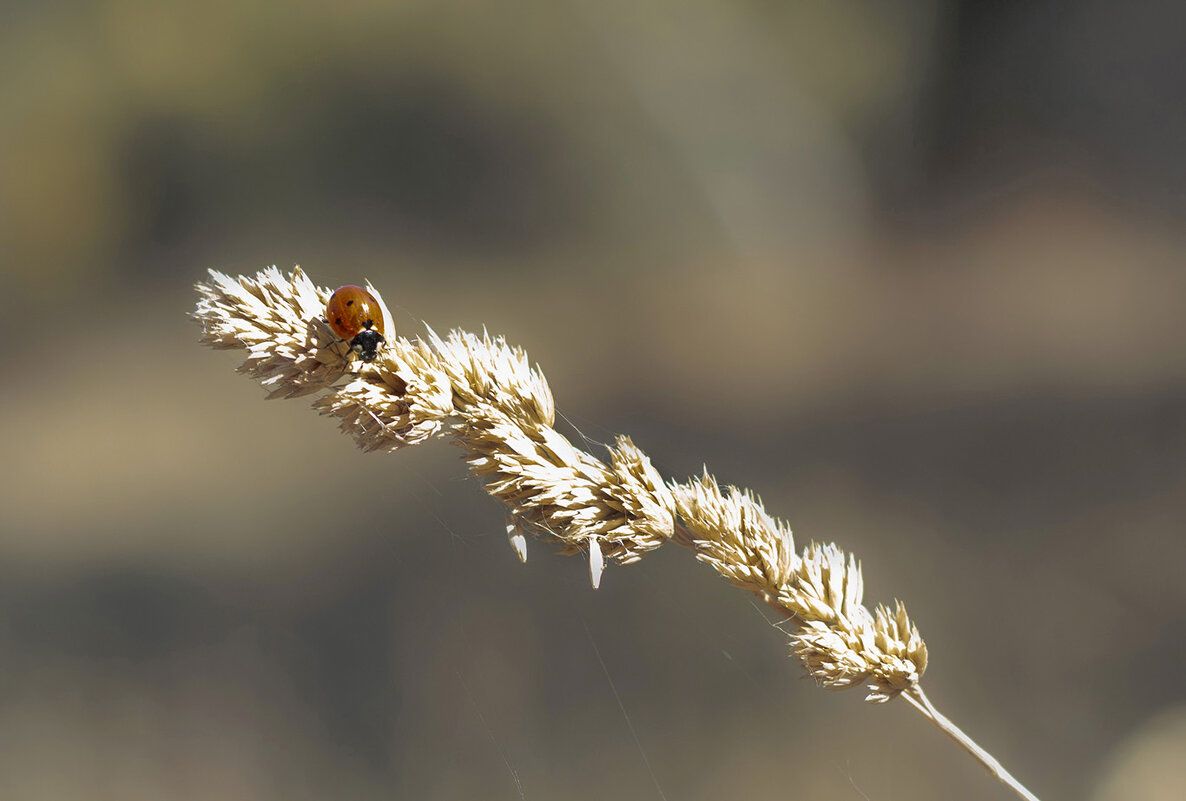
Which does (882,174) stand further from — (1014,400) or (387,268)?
(387,268)

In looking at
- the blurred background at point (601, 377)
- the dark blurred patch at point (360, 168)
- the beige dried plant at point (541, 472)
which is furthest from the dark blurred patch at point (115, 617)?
the beige dried plant at point (541, 472)

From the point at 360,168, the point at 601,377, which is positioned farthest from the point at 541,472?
the point at 360,168

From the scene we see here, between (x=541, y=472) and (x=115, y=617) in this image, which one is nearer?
(x=541, y=472)

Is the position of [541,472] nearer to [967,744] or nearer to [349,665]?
[967,744]

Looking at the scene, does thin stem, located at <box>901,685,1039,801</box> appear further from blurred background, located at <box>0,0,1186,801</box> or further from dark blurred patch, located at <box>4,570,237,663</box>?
dark blurred patch, located at <box>4,570,237,663</box>

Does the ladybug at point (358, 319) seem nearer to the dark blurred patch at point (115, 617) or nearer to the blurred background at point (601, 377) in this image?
the blurred background at point (601, 377)

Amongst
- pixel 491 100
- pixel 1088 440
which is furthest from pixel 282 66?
pixel 1088 440

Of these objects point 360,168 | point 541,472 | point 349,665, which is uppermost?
point 360,168
